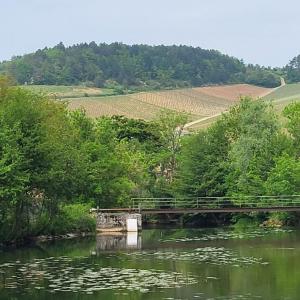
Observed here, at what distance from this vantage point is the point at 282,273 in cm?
3148

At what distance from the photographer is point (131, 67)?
17225 centimetres

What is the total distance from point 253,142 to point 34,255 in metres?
31.7

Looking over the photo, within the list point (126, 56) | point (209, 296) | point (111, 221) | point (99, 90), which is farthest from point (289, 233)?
point (126, 56)

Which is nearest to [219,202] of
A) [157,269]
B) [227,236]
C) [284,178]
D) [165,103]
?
[284,178]

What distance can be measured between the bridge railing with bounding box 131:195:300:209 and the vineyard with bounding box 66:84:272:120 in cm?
4466

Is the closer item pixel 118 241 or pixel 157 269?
pixel 157 269

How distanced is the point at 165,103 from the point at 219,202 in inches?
2394

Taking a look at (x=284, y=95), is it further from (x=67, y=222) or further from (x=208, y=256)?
(x=208, y=256)

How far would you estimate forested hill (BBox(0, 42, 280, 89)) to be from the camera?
162 metres

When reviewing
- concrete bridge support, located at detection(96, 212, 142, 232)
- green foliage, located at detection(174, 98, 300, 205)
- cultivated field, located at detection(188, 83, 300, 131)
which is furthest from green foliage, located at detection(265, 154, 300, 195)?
cultivated field, located at detection(188, 83, 300, 131)

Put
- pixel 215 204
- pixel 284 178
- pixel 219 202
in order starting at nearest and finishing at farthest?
pixel 284 178
pixel 215 204
pixel 219 202

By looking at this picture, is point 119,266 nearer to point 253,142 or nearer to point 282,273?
point 282,273

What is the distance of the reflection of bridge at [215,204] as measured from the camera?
58219 mm

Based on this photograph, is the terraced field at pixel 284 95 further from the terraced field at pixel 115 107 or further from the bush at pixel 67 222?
the bush at pixel 67 222
